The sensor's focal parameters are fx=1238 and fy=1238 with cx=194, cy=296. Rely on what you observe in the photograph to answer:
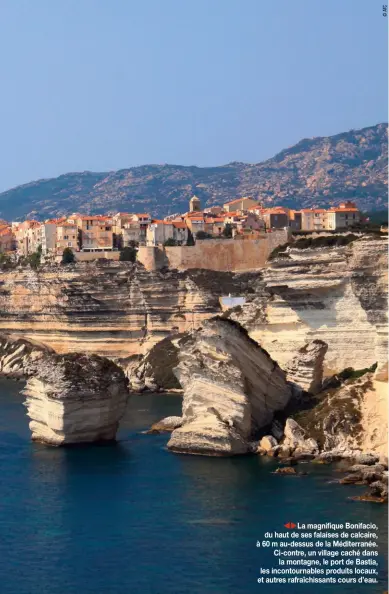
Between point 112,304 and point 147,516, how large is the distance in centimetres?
3145

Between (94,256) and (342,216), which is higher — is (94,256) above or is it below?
below

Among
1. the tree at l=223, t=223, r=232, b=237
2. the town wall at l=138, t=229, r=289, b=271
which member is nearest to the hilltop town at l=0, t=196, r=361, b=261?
the tree at l=223, t=223, r=232, b=237

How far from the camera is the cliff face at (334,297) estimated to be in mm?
34031

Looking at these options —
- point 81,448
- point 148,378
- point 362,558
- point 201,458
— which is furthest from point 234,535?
point 148,378

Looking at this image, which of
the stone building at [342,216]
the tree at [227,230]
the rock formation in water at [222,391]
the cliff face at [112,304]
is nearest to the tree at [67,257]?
the cliff face at [112,304]

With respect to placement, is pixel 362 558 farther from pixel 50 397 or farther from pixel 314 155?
pixel 314 155

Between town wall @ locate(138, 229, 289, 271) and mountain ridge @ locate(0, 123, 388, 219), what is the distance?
4252 cm

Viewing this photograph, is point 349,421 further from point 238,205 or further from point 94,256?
point 238,205

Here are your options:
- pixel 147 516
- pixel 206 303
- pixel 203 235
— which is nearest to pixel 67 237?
pixel 203 235

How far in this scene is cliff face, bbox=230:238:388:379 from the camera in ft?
112

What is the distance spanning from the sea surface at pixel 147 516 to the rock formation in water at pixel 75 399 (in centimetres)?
51

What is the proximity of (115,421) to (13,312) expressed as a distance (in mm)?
27805

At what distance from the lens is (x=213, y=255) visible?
5753cm

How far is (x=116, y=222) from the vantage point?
68.5 m
